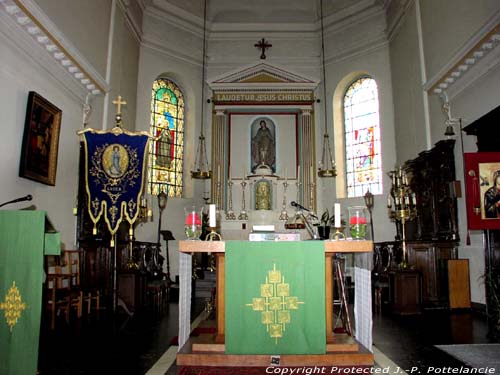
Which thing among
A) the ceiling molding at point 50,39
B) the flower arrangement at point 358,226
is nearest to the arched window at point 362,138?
the ceiling molding at point 50,39

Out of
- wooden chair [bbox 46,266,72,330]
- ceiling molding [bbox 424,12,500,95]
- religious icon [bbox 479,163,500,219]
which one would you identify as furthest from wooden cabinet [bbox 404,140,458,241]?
wooden chair [bbox 46,266,72,330]

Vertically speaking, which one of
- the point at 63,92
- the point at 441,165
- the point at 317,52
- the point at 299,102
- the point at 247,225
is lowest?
the point at 247,225

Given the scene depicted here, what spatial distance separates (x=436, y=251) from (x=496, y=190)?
9.11 feet

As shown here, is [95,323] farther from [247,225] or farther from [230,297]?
[247,225]

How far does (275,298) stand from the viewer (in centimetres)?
367

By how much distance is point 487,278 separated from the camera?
4941 mm

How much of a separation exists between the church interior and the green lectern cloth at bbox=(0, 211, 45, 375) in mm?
11

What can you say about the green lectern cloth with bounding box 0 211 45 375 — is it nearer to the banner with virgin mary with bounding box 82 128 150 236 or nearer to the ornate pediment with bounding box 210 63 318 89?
the banner with virgin mary with bounding box 82 128 150 236

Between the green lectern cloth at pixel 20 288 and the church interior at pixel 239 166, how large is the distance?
0.01m

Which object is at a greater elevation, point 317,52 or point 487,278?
point 317,52

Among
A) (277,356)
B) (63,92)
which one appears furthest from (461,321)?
(63,92)

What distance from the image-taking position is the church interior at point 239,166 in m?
3.96

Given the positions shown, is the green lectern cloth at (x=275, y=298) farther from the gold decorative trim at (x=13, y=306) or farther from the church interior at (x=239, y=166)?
the gold decorative trim at (x=13, y=306)

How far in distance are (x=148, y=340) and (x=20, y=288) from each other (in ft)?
6.35
